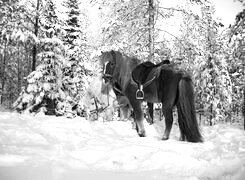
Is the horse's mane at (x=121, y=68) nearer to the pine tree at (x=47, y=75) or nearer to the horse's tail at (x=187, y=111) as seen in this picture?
the horse's tail at (x=187, y=111)

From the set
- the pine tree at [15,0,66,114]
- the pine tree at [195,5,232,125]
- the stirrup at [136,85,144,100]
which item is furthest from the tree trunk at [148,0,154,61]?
the pine tree at [195,5,232,125]

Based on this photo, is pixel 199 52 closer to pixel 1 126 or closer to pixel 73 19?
pixel 1 126

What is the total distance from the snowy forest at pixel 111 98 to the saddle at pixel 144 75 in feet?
1.88

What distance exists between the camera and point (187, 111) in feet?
16.3

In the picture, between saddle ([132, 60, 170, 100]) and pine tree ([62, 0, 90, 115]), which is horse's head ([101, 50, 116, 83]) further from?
pine tree ([62, 0, 90, 115])

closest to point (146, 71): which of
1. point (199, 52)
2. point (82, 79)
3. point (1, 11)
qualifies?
point (199, 52)

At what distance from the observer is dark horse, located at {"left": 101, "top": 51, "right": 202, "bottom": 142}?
4.98m

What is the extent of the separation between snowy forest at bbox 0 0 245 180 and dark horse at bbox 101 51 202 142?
1.23ft

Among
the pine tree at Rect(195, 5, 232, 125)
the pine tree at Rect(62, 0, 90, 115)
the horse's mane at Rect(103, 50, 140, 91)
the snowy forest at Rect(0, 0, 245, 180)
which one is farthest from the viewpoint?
the pine tree at Rect(195, 5, 232, 125)

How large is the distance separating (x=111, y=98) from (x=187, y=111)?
2.66m

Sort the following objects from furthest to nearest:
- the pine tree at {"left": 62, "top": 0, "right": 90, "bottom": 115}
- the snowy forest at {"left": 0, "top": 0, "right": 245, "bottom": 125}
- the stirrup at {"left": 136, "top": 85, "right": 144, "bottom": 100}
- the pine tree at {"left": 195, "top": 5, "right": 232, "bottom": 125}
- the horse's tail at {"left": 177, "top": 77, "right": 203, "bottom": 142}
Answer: the pine tree at {"left": 195, "top": 5, "right": 232, "bottom": 125}, the pine tree at {"left": 62, "top": 0, "right": 90, "bottom": 115}, the snowy forest at {"left": 0, "top": 0, "right": 245, "bottom": 125}, the stirrup at {"left": 136, "top": 85, "right": 144, "bottom": 100}, the horse's tail at {"left": 177, "top": 77, "right": 203, "bottom": 142}

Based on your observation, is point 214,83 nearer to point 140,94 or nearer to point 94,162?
point 140,94

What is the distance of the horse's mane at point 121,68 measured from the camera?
5480 mm

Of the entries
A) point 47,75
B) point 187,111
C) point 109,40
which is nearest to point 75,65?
point 47,75
